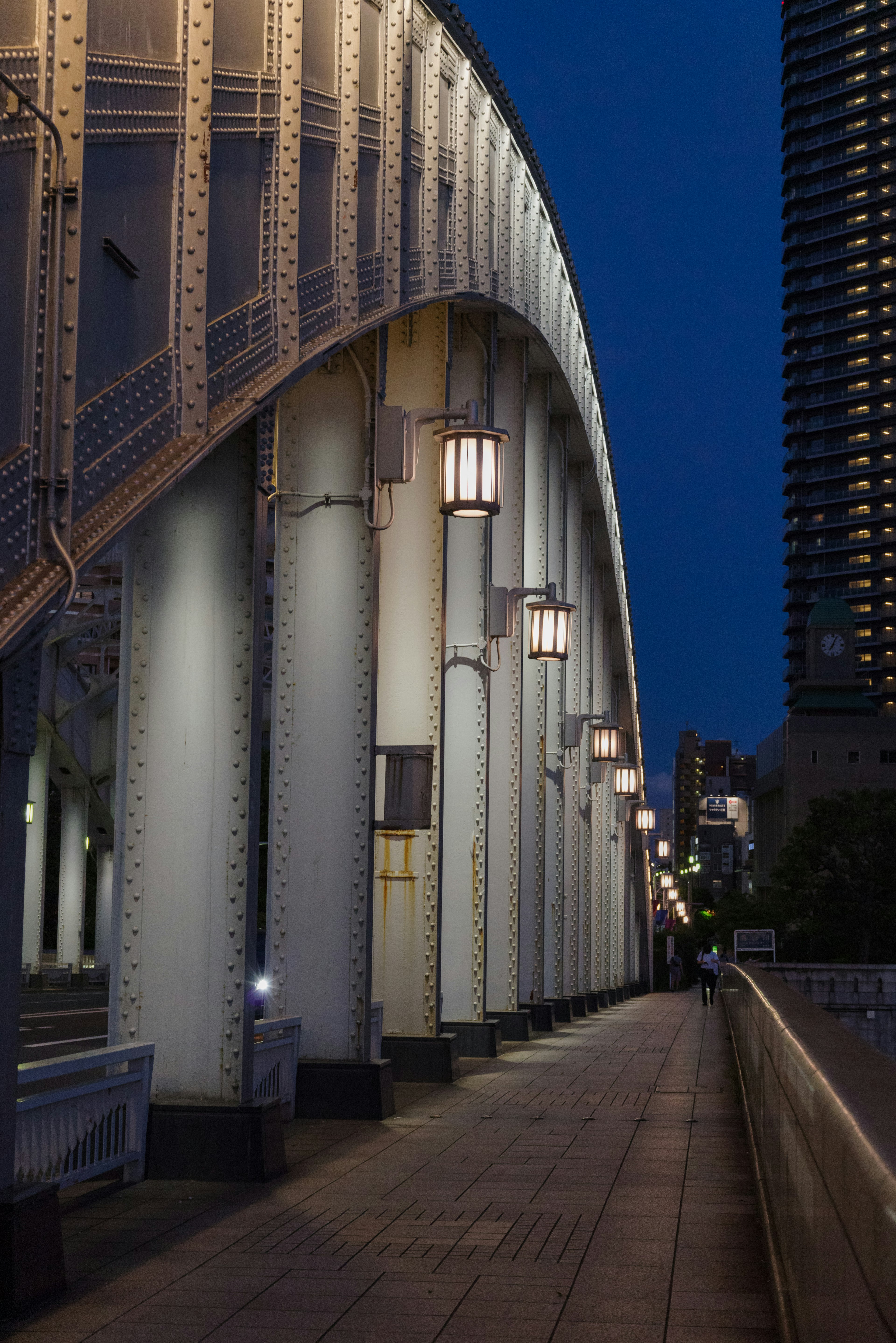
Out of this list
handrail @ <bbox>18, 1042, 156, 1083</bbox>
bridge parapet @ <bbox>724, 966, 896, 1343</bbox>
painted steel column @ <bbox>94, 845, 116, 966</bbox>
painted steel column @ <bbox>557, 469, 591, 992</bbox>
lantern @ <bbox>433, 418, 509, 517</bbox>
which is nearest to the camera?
bridge parapet @ <bbox>724, 966, 896, 1343</bbox>

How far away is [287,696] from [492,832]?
789 cm

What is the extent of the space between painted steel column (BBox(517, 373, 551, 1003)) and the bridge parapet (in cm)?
1318

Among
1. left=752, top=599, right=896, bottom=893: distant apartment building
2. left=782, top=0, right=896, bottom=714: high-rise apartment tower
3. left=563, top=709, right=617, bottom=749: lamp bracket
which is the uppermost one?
left=782, top=0, right=896, bottom=714: high-rise apartment tower

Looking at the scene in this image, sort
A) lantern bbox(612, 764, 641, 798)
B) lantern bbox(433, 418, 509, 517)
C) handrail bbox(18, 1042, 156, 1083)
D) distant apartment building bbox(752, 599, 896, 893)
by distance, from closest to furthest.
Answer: handrail bbox(18, 1042, 156, 1083), lantern bbox(433, 418, 509, 517), lantern bbox(612, 764, 641, 798), distant apartment building bbox(752, 599, 896, 893)

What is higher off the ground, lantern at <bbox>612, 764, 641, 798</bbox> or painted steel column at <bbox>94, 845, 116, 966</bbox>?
lantern at <bbox>612, 764, 641, 798</bbox>

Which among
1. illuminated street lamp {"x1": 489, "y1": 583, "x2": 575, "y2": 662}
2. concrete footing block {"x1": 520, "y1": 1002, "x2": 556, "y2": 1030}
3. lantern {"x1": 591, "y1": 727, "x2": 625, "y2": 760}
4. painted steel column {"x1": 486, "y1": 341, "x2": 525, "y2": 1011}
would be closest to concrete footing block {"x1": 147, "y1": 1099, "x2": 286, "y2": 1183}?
illuminated street lamp {"x1": 489, "y1": 583, "x2": 575, "y2": 662}

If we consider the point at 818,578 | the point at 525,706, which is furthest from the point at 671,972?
the point at 818,578

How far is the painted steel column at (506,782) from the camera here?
63.0 ft

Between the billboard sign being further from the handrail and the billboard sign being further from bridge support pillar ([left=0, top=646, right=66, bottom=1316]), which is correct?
bridge support pillar ([left=0, top=646, right=66, bottom=1316])

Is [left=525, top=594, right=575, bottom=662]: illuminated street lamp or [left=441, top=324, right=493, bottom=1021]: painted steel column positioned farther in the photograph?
[left=525, top=594, right=575, bottom=662]: illuminated street lamp

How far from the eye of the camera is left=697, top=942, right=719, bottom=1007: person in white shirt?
117ft

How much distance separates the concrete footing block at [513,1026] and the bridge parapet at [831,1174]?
11.7 meters

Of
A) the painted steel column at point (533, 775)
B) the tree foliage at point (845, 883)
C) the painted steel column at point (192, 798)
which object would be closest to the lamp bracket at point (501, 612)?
the painted steel column at point (533, 775)

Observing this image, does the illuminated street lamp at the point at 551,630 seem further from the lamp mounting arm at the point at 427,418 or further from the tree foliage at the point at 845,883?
the tree foliage at the point at 845,883
